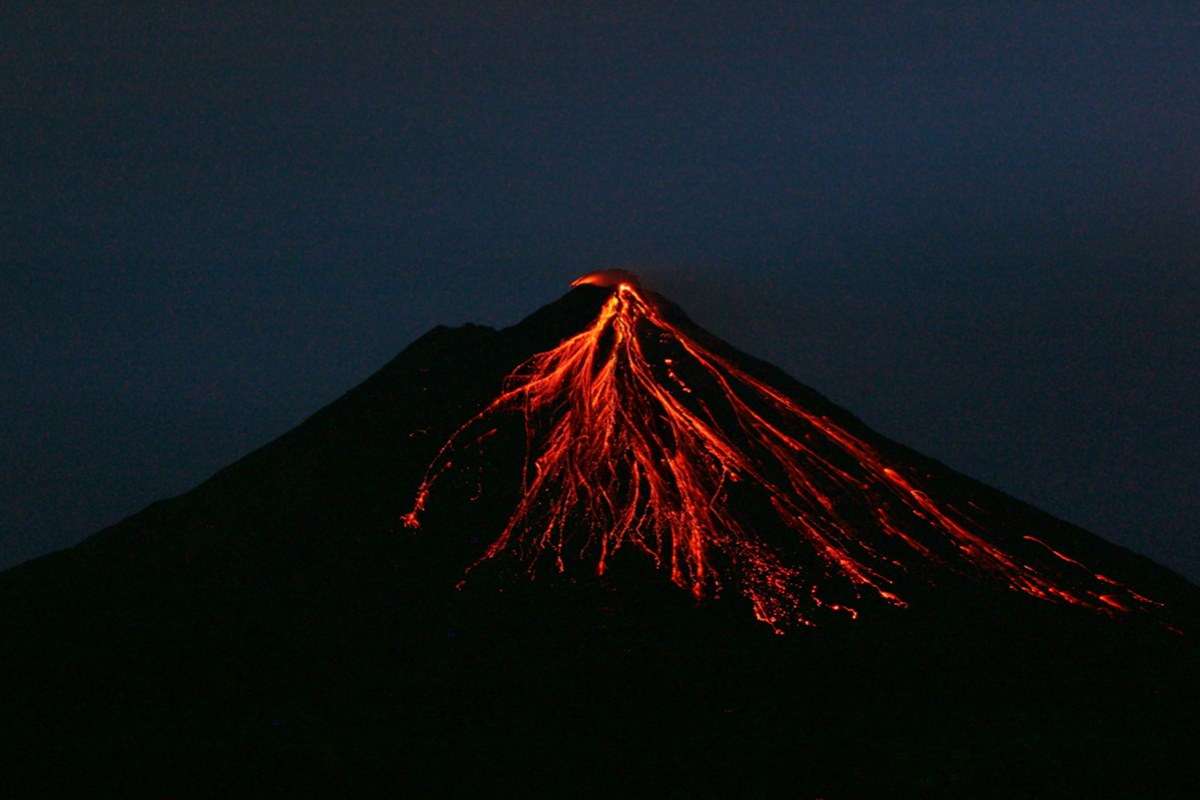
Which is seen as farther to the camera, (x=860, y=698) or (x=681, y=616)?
(x=681, y=616)

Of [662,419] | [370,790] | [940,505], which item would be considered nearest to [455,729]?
[370,790]

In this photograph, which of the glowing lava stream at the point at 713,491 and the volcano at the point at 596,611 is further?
the glowing lava stream at the point at 713,491

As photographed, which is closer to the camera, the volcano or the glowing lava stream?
the volcano

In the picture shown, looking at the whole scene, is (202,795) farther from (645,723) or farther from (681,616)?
(681,616)
